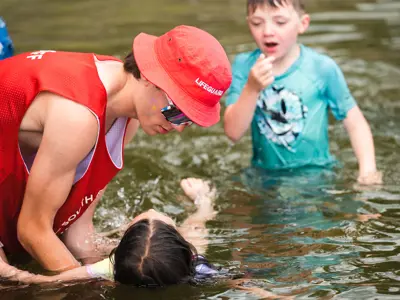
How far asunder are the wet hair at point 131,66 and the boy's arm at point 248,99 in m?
1.30

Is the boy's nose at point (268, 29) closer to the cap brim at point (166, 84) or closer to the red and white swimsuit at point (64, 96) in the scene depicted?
the red and white swimsuit at point (64, 96)

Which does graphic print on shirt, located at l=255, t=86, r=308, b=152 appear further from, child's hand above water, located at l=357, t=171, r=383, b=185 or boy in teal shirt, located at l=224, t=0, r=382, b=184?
child's hand above water, located at l=357, t=171, r=383, b=185

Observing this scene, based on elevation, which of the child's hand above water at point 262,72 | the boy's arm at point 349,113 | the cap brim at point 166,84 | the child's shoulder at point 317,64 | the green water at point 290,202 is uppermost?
the cap brim at point 166,84

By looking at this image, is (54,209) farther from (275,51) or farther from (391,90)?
(391,90)

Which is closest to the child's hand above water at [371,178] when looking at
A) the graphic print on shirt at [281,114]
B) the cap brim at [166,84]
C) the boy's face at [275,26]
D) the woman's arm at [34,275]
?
the graphic print on shirt at [281,114]

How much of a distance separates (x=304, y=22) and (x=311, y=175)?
43.0 inches

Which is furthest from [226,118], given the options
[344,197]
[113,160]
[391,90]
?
[391,90]

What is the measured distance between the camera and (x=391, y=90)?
7.72 m

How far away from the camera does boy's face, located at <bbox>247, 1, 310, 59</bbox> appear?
218 inches

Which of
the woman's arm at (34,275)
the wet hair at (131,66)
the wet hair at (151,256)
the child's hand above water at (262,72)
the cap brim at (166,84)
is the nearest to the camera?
the cap brim at (166,84)

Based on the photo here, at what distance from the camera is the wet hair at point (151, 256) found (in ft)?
13.2

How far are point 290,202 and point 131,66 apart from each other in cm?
195

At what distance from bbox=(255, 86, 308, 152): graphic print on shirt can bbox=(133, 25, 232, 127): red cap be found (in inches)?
76.8

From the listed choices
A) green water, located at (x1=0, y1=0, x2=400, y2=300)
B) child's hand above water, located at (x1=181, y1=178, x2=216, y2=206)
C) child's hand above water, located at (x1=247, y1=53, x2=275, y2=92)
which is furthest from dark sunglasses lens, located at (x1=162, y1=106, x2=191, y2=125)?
child's hand above water, located at (x1=181, y1=178, x2=216, y2=206)
